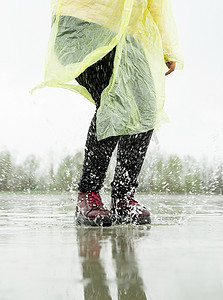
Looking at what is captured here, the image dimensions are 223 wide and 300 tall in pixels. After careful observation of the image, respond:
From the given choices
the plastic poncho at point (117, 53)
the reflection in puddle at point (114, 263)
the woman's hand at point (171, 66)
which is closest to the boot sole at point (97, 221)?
the reflection in puddle at point (114, 263)

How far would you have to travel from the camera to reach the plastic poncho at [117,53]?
170 cm

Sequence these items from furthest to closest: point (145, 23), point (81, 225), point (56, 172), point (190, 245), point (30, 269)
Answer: point (56, 172) < point (145, 23) < point (81, 225) < point (190, 245) < point (30, 269)

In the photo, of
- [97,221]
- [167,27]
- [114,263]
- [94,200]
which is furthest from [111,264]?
[167,27]

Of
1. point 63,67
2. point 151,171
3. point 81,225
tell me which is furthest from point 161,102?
point 151,171

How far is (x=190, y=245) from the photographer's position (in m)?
1.18

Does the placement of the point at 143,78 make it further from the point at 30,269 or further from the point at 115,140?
the point at 30,269

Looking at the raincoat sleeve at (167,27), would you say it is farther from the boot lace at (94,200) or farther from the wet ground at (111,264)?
the wet ground at (111,264)

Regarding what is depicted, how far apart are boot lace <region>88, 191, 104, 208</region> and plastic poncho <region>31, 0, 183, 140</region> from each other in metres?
0.28

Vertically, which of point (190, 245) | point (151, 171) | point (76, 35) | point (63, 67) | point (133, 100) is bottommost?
point (190, 245)

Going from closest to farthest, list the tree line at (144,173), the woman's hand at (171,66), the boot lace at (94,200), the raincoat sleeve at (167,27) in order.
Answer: the boot lace at (94,200) → the raincoat sleeve at (167,27) → the woman's hand at (171,66) → the tree line at (144,173)

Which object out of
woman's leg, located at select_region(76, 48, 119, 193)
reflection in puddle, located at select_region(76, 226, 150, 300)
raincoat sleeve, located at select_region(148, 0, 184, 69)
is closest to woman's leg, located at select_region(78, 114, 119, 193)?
woman's leg, located at select_region(76, 48, 119, 193)

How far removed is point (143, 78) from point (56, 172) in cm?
238

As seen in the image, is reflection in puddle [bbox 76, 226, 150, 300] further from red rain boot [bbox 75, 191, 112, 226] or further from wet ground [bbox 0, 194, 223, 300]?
red rain boot [bbox 75, 191, 112, 226]

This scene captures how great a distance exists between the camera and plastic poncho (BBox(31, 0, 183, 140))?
1.70m
